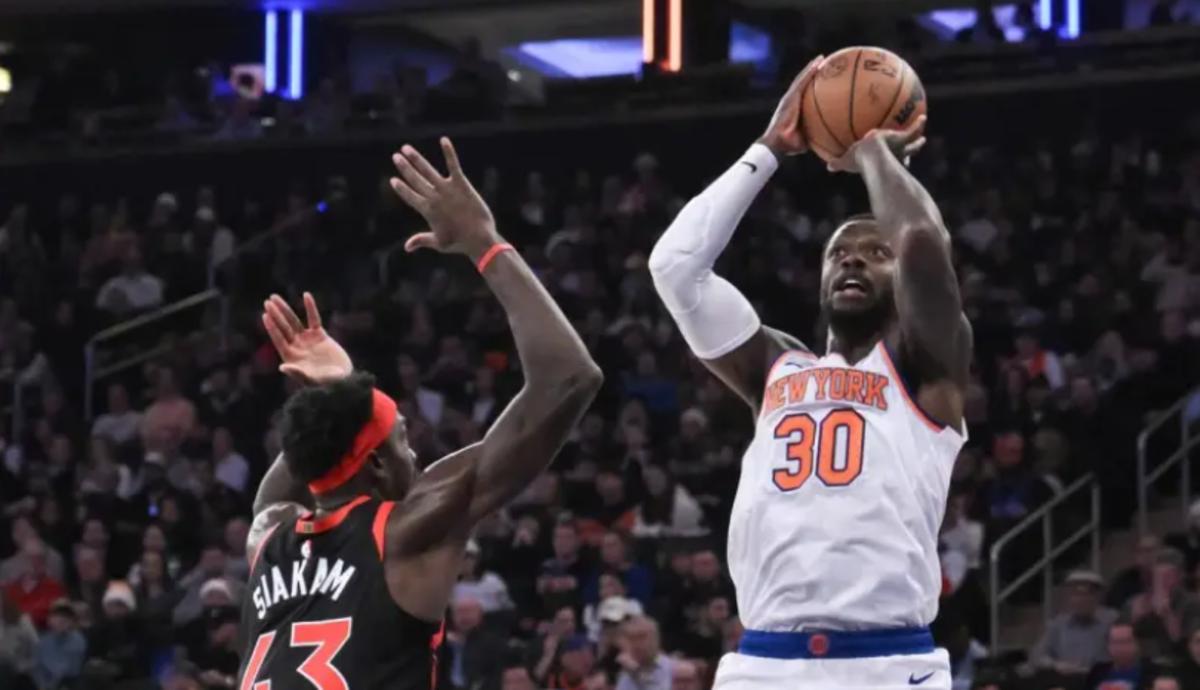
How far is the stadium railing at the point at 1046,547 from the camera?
1278 cm

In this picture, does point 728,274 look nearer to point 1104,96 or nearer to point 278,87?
point 1104,96

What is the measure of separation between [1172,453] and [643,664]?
16.3 ft

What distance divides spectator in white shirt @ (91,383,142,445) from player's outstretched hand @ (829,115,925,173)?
11.6m

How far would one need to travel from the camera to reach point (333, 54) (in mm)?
24547

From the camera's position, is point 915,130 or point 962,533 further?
point 962,533

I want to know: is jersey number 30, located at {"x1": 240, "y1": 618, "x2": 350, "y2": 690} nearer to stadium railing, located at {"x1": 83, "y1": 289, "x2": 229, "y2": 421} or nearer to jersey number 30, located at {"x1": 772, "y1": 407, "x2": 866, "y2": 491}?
jersey number 30, located at {"x1": 772, "y1": 407, "x2": 866, "y2": 491}

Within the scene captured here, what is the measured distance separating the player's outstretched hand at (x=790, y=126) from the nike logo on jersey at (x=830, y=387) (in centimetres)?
61

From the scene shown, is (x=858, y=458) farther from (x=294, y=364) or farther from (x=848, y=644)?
(x=294, y=364)

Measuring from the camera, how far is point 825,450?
17.6ft

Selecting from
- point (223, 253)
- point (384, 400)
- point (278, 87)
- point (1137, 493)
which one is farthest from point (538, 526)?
point (278, 87)

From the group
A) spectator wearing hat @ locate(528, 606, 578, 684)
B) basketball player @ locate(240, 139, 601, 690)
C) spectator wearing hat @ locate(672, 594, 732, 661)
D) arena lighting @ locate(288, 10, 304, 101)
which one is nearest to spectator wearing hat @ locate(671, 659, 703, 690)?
spectator wearing hat @ locate(672, 594, 732, 661)

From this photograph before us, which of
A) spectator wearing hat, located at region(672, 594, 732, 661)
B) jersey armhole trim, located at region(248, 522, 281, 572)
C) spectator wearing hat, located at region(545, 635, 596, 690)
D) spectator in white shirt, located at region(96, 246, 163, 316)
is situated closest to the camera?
jersey armhole trim, located at region(248, 522, 281, 572)

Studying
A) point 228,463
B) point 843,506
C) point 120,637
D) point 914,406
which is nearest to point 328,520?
point 843,506

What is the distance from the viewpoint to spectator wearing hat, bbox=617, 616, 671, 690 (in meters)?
11.0
